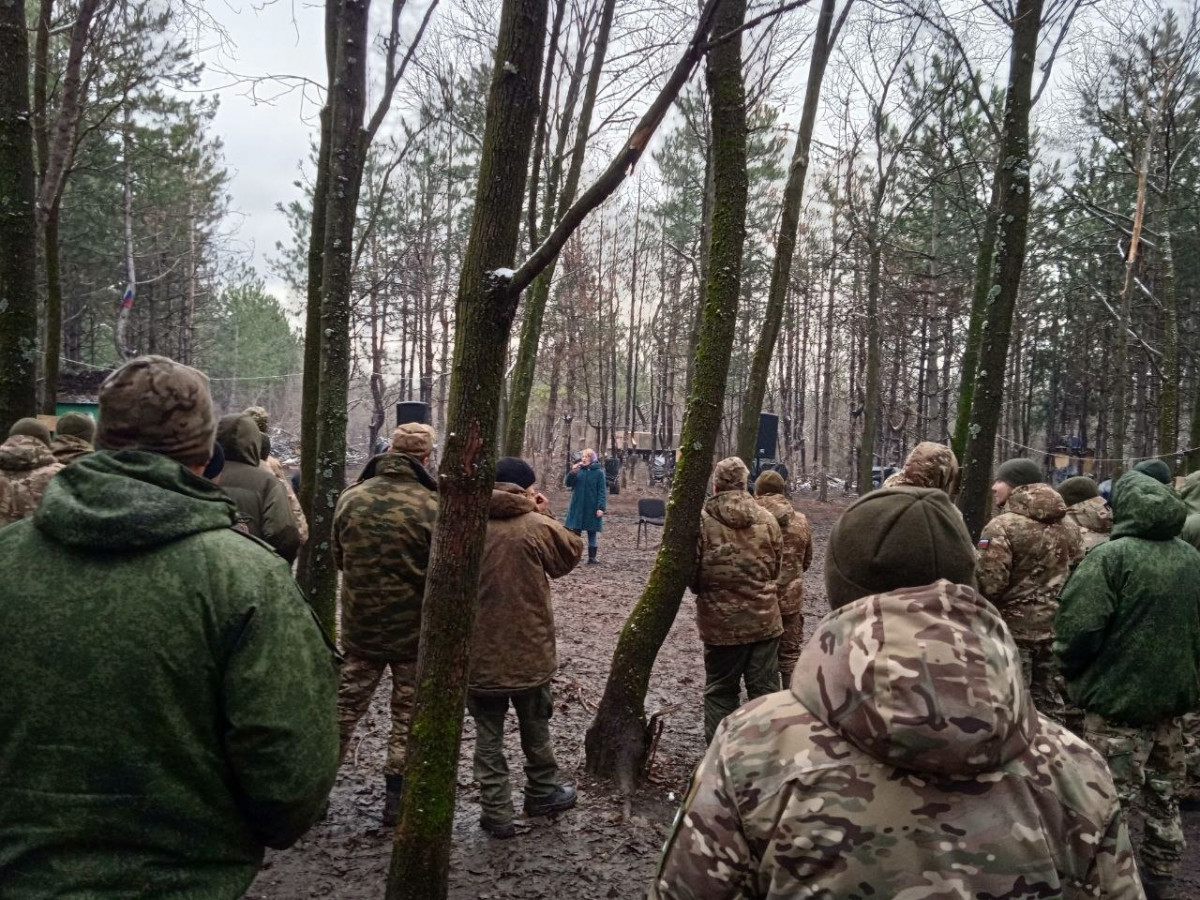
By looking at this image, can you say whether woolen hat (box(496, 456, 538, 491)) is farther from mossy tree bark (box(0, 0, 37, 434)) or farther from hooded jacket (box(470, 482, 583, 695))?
mossy tree bark (box(0, 0, 37, 434))

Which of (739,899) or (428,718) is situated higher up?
(739,899)

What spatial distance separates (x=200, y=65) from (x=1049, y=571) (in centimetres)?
2339

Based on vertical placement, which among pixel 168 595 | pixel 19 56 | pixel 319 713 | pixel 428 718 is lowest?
pixel 428 718

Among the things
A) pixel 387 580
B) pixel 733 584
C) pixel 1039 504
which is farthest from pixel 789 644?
pixel 387 580

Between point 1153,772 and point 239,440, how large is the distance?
5523 mm

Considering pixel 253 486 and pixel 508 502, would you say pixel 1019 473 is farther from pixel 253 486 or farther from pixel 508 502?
pixel 253 486

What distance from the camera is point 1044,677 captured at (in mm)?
5711

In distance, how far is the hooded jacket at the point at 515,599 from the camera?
13.8 feet

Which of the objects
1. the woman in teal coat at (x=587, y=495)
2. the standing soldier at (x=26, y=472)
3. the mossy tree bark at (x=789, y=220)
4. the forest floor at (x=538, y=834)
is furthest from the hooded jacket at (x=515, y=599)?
the woman in teal coat at (x=587, y=495)

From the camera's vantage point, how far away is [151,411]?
1.84 m

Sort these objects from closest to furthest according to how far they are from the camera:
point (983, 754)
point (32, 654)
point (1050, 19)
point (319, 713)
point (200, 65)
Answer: point (983, 754)
point (32, 654)
point (319, 713)
point (1050, 19)
point (200, 65)

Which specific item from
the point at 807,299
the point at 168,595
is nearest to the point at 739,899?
the point at 168,595

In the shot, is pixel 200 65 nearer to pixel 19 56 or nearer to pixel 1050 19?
pixel 19 56

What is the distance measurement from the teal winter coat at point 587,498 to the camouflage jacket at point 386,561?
31.0 feet
